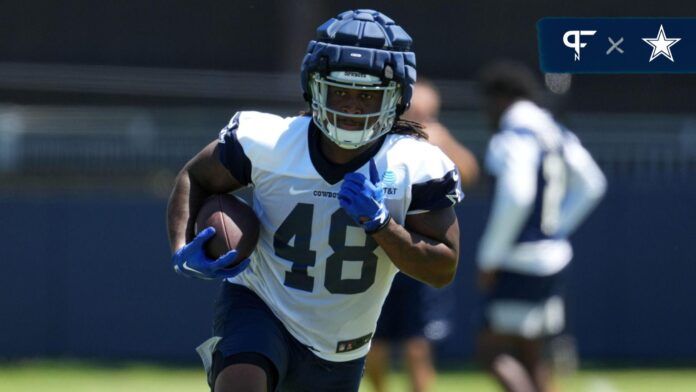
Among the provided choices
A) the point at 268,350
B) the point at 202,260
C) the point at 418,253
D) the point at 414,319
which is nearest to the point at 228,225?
the point at 202,260

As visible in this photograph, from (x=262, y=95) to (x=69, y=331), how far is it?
504 centimetres

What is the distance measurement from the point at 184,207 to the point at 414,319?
3.13 metres

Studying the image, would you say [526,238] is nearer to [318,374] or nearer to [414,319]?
[414,319]

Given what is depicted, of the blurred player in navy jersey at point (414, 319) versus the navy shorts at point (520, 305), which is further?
the blurred player in navy jersey at point (414, 319)

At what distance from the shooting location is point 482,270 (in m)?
6.87

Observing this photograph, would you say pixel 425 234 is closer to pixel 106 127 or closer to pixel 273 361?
pixel 273 361

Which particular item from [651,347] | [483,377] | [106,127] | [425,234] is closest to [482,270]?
[425,234]

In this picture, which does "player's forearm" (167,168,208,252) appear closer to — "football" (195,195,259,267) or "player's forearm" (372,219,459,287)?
"football" (195,195,259,267)

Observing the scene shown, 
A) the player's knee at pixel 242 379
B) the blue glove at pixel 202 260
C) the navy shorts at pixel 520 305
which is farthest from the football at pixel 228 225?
the navy shorts at pixel 520 305

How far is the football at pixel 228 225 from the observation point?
4.55 meters

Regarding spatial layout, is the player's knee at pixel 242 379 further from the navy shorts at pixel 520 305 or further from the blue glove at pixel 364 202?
the navy shorts at pixel 520 305

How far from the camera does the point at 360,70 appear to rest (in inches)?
180
